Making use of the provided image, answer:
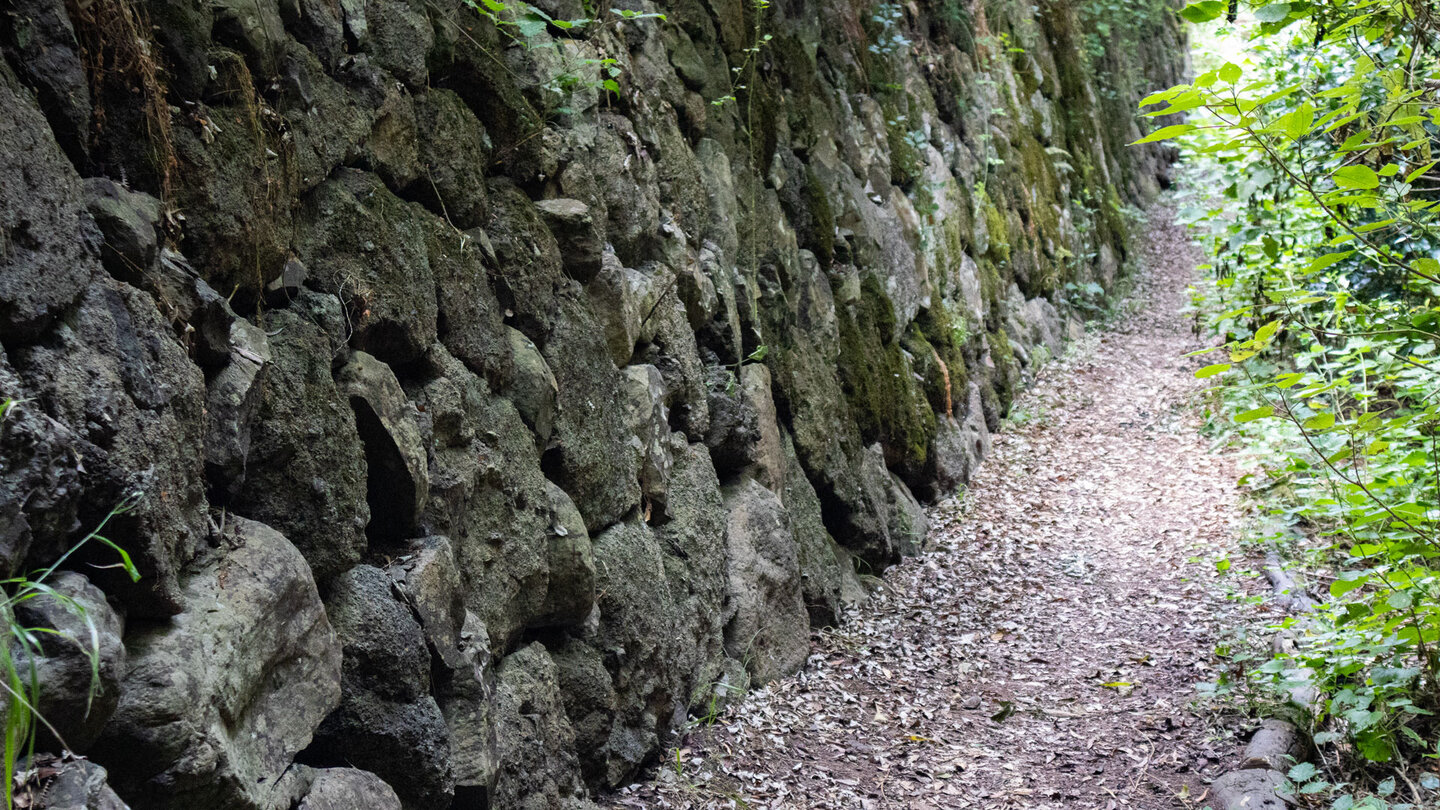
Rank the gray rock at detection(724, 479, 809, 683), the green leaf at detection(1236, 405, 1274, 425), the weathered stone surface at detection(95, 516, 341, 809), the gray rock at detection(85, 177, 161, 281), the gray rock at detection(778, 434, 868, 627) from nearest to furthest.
→ the weathered stone surface at detection(95, 516, 341, 809) → the gray rock at detection(85, 177, 161, 281) → the green leaf at detection(1236, 405, 1274, 425) → the gray rock at detection(724, 479, 809, 683) → the gray rock at detection(778, 434, 868, 627)

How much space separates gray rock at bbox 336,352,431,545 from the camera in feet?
8.59

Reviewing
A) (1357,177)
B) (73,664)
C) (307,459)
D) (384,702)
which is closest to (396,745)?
(384,702)

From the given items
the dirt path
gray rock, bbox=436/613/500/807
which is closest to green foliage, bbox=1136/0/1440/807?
the dirt path

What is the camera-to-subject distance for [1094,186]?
1312cm

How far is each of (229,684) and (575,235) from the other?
2232 millimetres

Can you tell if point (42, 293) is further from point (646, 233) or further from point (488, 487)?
point (646, 233)

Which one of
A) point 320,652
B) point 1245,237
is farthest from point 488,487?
A: point 1245,237

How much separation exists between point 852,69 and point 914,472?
296 centimetres

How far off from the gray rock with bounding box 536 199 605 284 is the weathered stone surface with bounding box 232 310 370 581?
1385 mm

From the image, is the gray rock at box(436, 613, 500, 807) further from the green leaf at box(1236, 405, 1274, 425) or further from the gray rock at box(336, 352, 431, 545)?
the green leaf at box(1236, 405, 1274, 425)

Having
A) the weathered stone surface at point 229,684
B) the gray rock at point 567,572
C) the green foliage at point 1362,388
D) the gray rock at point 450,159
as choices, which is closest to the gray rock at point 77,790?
the weathered stone surface at point 229,684

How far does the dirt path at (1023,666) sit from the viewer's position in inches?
151

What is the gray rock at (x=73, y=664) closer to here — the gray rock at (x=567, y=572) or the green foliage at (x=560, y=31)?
the gray rock at (x=567, y=572)

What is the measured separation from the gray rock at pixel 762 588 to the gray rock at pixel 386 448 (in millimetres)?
2060
